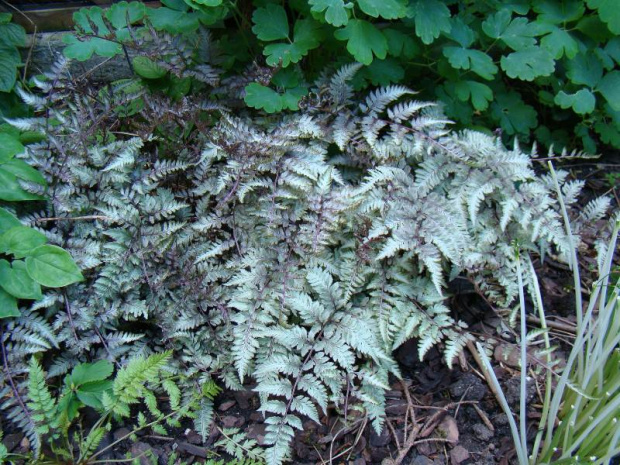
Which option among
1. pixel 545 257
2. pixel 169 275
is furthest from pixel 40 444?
pixel 545 257

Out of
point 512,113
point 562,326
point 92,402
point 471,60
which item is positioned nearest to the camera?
point 92,402

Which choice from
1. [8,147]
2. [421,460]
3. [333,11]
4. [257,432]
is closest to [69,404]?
[257,432]

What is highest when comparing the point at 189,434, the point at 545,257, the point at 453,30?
the point at 453,30

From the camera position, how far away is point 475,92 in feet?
7.96

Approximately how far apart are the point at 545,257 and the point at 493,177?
0.58 metres

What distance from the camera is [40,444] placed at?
1.75m

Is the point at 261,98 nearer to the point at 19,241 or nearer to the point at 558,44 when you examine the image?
the point at 19,241

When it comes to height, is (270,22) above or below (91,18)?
above

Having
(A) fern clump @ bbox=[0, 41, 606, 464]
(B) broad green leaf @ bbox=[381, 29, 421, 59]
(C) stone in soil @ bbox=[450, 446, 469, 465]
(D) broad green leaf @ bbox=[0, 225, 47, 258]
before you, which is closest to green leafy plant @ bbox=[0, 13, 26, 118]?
(A) fern clump @ bbox=[0, 41, 606, 464]

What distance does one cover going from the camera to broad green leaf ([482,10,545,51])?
92.9 inches

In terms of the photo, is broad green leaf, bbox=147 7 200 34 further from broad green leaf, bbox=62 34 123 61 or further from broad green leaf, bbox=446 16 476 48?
broad green leaf, bbox=446 16 476 48

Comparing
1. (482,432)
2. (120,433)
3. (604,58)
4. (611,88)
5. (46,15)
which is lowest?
(120,433)

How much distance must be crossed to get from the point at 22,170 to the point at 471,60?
188 centimetres

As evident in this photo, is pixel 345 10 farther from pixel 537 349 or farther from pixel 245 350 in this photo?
pixel 537 349
